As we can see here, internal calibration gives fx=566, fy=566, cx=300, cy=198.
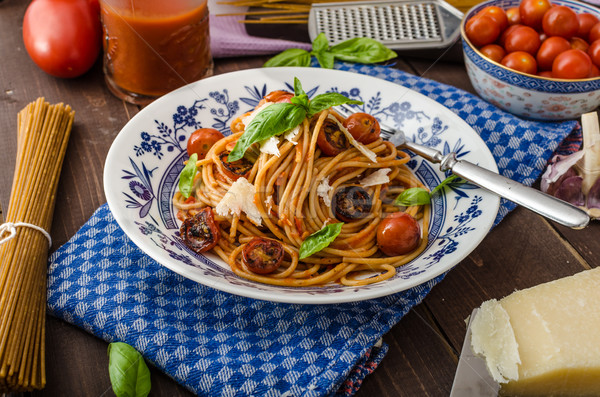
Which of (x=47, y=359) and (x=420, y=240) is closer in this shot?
(x=47, y=359)

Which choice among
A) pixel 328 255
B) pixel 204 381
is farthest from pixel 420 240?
pixel 204 381

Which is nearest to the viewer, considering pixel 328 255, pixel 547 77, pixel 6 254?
pixel 6 254

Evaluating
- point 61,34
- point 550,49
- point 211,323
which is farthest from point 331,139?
point 61,34

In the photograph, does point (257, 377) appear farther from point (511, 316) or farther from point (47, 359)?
point (511, 316)

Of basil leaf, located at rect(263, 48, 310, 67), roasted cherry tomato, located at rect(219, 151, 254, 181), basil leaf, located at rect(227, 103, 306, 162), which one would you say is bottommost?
basil leaf, located at rect(263, 48, 310, 67)

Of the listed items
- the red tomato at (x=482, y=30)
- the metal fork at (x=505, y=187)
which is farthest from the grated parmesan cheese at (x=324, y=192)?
the red tomato at (x=482, y=30)

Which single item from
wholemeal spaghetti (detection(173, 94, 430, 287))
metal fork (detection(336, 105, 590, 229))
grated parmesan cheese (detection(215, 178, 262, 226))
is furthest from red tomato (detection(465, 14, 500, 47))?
grated parmesan cheese (detection(215, 178, 262, 226))

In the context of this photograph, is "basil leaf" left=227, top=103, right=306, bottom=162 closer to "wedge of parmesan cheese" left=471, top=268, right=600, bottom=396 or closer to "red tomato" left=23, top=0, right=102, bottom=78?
"wedge of parmesan cheese" left=471, top=268, right=600, bottom=396

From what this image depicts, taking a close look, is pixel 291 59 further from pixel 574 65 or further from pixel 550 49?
pixel 574 65
